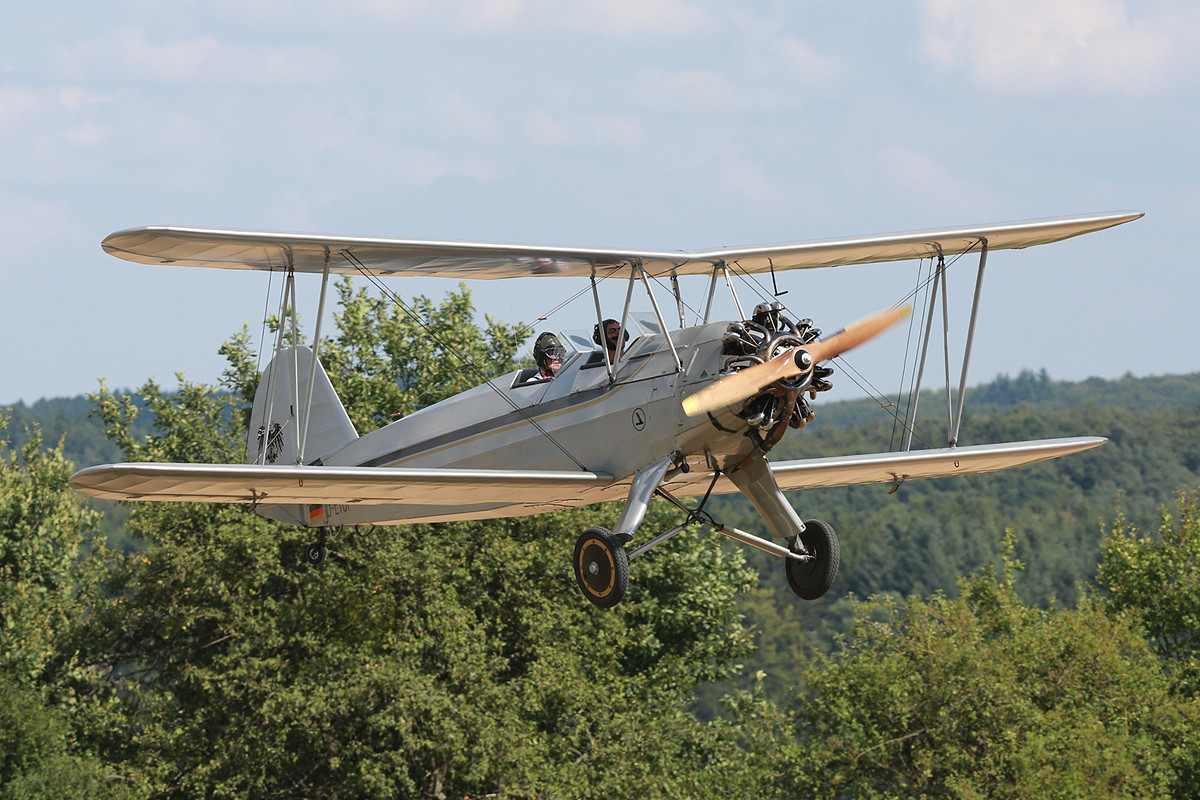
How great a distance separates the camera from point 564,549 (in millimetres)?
24469

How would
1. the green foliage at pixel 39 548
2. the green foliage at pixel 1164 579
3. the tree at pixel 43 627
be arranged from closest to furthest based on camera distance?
1. the tree at pixel 43 627
2. the green foliage at pixel 39 548
3. the green foliage at pixel 1164 579

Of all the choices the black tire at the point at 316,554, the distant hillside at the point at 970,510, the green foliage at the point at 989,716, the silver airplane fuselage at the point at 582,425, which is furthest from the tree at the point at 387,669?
the distant hillside at the point at 970,510

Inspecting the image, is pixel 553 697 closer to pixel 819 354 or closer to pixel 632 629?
pixel 632 629

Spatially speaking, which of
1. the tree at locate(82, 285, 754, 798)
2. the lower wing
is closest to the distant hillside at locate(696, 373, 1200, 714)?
the tree at locate(82, 285, 754, 798)

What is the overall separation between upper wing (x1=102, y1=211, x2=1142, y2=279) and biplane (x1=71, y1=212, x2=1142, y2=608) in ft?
0.07

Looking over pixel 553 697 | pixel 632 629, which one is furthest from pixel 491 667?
pixel 632 629

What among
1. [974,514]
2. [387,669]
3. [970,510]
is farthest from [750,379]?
[970,510]

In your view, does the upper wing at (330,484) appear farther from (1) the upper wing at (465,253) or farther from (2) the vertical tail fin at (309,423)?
(2) the vertical tail fin at (309,423)

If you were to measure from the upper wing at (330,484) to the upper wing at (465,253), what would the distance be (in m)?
1.77

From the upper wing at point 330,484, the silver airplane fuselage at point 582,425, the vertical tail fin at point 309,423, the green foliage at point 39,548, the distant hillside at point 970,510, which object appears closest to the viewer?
the upper wing at point 330,484

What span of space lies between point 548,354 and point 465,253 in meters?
2.03

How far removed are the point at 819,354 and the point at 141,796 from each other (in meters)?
17.7

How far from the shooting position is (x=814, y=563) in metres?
10.0

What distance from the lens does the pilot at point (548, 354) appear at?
11.6m
